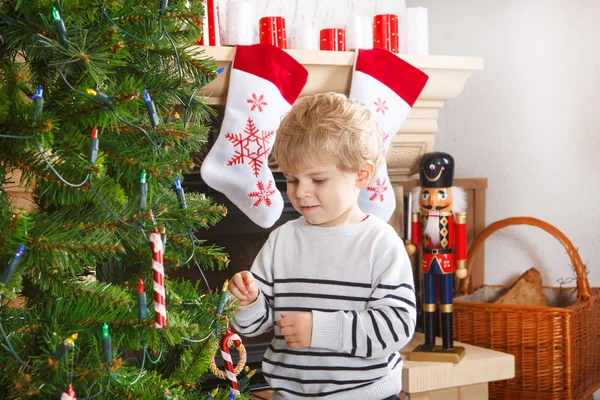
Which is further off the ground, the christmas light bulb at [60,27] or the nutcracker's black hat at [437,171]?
the christmas light bulb at [60,27]

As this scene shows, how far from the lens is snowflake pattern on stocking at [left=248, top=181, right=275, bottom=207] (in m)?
2.24

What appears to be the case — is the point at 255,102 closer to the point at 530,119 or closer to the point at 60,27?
the point at 530,119

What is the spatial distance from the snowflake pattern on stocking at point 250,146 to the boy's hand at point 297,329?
91cm

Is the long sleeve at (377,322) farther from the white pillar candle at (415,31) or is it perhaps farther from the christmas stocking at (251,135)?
the white pillar candle at (415,31)

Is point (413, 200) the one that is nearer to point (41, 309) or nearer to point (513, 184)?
point (513, 184)

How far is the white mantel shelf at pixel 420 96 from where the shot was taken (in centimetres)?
232

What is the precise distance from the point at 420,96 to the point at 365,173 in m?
1.17

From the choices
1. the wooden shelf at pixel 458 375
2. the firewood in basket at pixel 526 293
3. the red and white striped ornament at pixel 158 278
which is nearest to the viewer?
the red and white striped ornament at pixel 158 278

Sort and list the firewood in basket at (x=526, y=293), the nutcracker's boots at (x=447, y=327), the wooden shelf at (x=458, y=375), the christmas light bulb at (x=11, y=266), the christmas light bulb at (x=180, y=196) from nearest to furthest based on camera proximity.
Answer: the christmas light bulb at (x=11, y=266) → the christmas light bulb at (x=180, y=196) → the wooden shelf at (x=458, y=375) → the nutcracker's boots at (x=447, y=327) → the firewood in basket at (x=526, y=293)

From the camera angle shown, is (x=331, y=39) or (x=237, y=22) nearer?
(x=237, y=22)

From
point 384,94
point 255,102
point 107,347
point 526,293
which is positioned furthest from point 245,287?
point 526,293

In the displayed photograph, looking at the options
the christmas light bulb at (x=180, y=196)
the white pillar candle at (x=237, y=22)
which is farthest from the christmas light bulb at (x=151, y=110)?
the white pillar candle at (x=237, y=22)

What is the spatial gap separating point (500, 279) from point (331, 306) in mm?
1725

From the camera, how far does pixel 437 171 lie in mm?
2359
